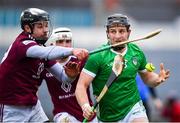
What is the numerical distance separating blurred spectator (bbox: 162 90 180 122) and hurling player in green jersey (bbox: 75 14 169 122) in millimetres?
7670

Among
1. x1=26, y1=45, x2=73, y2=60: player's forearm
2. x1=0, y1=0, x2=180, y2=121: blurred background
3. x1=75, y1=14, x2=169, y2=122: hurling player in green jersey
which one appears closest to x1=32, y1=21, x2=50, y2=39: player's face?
x1=26, y1=45, x2=73, y2=60: player's forearm

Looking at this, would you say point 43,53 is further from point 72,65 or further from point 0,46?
point 0,46

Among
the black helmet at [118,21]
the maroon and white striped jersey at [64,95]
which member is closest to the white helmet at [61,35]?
the maroon and white striped jersey at [64,95]

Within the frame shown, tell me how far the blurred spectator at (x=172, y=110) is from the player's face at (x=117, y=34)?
800 centimetres

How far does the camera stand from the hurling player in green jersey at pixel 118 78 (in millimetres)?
7758

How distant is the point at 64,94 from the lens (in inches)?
339

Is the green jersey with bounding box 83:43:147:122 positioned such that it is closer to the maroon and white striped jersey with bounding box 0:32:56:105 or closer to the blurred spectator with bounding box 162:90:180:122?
the maroon and white striped jersey with bounding box 0:32:56:105

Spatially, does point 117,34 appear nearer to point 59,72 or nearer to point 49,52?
point 59,72

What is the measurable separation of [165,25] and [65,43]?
1074 centimetres

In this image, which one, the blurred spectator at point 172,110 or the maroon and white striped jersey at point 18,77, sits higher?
the maroon and white striped jersey at point 18,77

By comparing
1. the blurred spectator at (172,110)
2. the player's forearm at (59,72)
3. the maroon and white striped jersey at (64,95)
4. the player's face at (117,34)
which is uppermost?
the player's face at (117,34)

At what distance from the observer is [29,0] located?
20.3 m

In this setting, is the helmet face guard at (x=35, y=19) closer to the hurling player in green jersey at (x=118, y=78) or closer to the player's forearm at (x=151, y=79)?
the hurling player in green jersey at (x=118, y=78)

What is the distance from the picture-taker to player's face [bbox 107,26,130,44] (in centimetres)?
770
